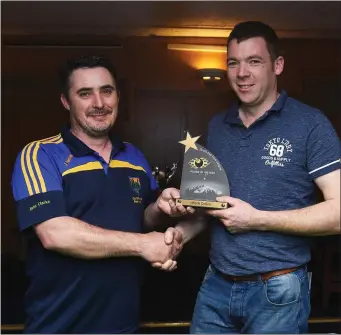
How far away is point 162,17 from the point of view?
3951mm

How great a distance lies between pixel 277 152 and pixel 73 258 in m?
0.82

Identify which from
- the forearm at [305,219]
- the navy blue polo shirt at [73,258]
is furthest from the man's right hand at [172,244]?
the forearm at [305,219]

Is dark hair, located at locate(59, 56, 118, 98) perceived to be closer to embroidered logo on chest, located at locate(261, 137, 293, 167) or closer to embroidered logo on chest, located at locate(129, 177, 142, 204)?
embroidered logo on chest, located at locate(129, 177, 142, 204)

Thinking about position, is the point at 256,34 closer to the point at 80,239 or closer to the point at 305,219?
the point at 305,219

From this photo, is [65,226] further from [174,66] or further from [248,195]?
[174,66]

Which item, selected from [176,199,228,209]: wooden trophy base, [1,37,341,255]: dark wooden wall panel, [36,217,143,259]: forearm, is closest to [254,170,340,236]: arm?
[176,199,228,209]: wooden trophy base

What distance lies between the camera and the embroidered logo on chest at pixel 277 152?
203 centimetres

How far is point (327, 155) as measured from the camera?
1.99 metres

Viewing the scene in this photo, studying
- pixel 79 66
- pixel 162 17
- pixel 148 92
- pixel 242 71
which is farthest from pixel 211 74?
pixel 242 71

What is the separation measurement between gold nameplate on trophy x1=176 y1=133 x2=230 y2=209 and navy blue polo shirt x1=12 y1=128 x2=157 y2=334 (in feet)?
0.89

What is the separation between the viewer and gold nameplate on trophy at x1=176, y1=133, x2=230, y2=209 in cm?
203

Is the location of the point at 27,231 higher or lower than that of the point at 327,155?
lower

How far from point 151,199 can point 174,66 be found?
128 inches

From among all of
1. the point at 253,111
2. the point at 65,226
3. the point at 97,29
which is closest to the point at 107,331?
the point at 65,226
